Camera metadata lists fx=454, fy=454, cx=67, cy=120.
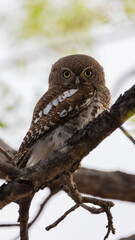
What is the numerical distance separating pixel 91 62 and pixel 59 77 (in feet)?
1.88

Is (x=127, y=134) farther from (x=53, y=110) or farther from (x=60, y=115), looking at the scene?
(x=53, y=110)

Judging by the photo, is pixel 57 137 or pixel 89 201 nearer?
pixel 89 201

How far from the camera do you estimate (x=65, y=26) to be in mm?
6168

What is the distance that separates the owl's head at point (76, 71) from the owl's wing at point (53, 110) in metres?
0.44

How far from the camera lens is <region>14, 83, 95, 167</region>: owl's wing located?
A: 16.9 ft

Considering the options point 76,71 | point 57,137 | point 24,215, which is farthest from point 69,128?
point 76,71

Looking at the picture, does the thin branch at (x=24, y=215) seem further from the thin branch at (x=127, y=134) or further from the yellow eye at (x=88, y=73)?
the yellow eye at (x=88, y=73)

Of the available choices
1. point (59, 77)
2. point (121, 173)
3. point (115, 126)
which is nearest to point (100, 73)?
point (59, 77)

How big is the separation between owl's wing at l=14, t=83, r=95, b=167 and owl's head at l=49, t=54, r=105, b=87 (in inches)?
17.3

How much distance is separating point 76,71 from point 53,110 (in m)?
1.17

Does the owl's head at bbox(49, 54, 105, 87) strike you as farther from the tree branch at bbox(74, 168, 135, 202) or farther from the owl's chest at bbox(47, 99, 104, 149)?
the tree branch at bbox(74, 168, 135, 202)

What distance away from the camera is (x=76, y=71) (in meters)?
6.37

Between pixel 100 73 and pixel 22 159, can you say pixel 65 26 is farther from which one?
pixel 22 159

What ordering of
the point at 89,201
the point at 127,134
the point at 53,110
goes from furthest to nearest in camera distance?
the point at 53,110 → the point at 89,201 → the point at 127,134
